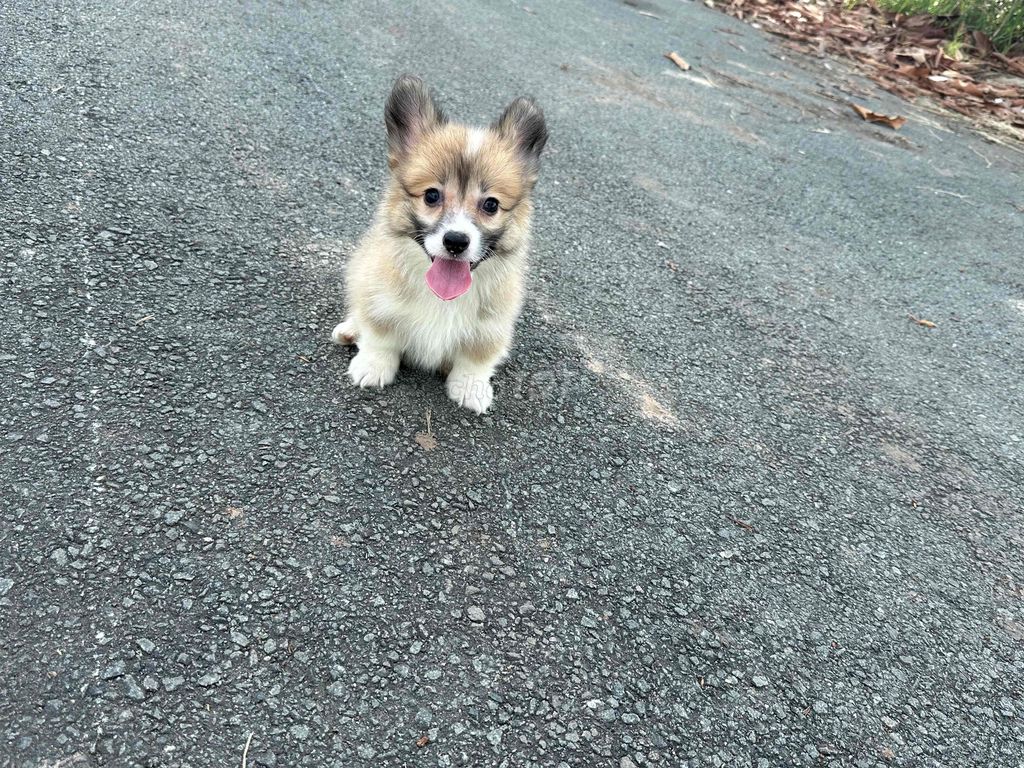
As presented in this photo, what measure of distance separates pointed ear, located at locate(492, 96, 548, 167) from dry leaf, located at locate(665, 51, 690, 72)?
5.71 m

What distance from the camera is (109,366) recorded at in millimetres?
2484

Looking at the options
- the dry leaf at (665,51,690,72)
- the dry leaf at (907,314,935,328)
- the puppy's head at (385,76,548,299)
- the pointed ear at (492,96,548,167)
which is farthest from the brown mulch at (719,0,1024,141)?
the puppy's head at (385,76,548,299)

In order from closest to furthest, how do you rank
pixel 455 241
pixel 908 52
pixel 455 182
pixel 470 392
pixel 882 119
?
pixel 455 241 → pixel 455 182 → pixel 470 392 → pixel 882 119 → pixel 908 52

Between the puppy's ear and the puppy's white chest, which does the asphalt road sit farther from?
the puppy's ear

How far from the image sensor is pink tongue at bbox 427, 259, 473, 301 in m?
2.61

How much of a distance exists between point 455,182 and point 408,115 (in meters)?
0.37

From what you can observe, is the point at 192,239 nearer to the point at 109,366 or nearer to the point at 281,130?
the point at 109,366

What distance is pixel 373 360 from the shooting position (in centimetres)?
281

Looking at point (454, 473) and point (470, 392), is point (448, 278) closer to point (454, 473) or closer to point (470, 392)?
point (470, 392)

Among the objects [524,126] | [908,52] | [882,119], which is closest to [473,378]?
[524,126]

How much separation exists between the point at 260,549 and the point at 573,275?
94.7 inches

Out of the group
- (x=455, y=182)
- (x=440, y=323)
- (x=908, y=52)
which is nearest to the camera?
(x=455, y=182)

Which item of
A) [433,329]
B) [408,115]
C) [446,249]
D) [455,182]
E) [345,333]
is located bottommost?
[345,333]

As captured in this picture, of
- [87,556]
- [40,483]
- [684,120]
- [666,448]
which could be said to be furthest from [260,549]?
[684,120]
